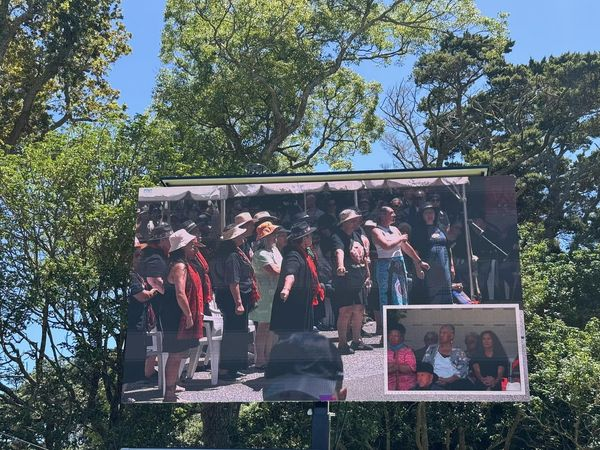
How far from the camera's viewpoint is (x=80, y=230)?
47.0 feet

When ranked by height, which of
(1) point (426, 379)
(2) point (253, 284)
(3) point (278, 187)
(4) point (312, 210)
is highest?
(3) point (278, 187)

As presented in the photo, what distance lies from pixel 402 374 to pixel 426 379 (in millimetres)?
341

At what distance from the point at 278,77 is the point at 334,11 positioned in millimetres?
2373

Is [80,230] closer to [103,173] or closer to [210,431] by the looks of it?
[103,173]

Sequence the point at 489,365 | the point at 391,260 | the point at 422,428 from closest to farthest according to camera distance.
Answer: the point at 489,365
the point at 391,260
the point at 422,428

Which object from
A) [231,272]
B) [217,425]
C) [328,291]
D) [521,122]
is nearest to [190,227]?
[231,272]

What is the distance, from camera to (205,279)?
11.4 meters

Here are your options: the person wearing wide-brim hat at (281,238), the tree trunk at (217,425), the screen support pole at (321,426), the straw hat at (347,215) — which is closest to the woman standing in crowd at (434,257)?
the straw hat at (347,215)

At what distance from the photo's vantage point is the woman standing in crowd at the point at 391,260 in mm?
10859

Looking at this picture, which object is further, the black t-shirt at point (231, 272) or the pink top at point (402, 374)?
the black t-shirt at point (231, 272)

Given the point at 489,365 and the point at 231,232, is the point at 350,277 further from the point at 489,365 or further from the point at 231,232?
the point at 489,365

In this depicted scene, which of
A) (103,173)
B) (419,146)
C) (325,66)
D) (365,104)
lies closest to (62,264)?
(103,173)

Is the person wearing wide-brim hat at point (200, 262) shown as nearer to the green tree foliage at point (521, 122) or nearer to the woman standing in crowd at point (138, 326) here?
the woman standing in crowd at point (138, 326)

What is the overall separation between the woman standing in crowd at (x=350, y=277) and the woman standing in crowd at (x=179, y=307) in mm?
2158
